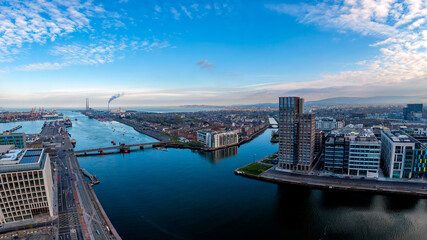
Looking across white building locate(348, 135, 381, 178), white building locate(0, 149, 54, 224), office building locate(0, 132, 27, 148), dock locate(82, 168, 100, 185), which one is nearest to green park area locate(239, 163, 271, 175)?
white building locate(348, 135, 381, 178)

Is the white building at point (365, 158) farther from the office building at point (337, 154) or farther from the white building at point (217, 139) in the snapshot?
the white building at point (217, 139)

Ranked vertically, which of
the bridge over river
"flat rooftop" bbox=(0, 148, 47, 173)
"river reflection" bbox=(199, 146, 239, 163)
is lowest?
"river reflection" bbox=(199, 146, 239, 163)

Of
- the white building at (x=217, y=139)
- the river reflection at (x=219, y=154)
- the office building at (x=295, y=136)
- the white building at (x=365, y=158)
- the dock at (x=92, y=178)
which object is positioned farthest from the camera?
the white building at (x=217, y=139)

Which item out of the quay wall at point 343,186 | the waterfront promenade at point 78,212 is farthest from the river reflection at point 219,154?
the waterfront promenade at point 78,212

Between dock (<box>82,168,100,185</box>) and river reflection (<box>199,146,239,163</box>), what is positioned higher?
dock (<box>82,168,100,185</box>)

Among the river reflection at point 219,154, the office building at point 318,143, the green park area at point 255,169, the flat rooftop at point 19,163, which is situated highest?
the flat rooftop at point 19,163

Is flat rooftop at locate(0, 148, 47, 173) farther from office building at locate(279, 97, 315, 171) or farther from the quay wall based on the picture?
office building at locate(279, 97, 315, 171)

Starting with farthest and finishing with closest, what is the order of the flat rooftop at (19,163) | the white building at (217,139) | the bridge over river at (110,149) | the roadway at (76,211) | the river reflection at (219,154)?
the white building at (217,139) → the bridge over river at (110,149) → the river reflection at (219,154) → the flat rooftop at (19,163) → the roadway at (76,211)

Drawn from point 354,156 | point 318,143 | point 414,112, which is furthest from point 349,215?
point 414,112
